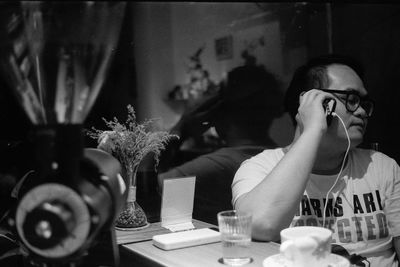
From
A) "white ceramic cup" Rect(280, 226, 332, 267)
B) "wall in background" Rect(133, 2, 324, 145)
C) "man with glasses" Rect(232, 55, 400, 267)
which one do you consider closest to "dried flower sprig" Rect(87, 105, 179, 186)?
"wall in background" Rect(133, 2, 324, 145)

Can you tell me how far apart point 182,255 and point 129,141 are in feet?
2.43

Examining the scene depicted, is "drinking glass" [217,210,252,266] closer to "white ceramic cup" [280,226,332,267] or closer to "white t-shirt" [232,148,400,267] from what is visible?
"white ceramic cup" [280,226,332,267]

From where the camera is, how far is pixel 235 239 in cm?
144

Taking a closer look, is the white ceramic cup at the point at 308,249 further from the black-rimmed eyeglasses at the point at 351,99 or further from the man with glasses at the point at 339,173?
the black-rimmed eyeglasses at the point at 351,99

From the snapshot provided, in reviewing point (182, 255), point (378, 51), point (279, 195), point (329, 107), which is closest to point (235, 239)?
point (182, 255)

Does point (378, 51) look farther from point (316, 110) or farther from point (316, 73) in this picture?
point (316, 110)

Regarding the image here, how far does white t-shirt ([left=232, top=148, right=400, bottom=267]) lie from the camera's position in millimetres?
1948

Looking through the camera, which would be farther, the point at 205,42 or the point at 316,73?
the point at 205,42

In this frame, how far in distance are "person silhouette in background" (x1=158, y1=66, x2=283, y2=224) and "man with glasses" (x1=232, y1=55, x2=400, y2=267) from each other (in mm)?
457

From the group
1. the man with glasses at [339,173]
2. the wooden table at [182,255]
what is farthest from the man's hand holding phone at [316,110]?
the wooden table at [182,255]

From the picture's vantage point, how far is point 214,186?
2537mm

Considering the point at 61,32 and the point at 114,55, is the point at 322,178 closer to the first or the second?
the point at 114,55

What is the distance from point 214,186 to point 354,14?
1302 millimetres

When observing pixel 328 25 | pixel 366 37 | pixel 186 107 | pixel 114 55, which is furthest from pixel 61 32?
pixel 366 37
